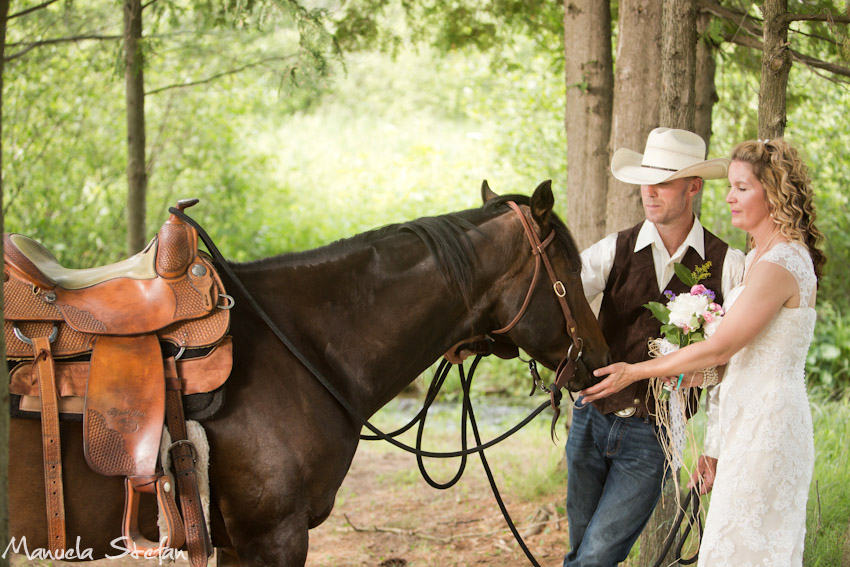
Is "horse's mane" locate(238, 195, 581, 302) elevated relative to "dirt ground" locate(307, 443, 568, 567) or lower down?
elevated

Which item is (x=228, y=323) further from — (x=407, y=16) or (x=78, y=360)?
(x=407, y=16)

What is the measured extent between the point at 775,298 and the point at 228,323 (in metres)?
1.72

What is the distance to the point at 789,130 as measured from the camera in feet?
26.5

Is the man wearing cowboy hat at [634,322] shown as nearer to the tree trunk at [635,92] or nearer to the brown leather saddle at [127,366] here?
the tree trunk at [635,92]

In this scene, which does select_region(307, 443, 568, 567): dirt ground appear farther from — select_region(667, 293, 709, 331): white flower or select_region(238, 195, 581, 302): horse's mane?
select_region(238, 195, 581, 302): horse's mane

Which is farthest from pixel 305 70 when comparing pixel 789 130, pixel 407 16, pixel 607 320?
pixel 789 130

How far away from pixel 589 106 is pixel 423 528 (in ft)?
9.61

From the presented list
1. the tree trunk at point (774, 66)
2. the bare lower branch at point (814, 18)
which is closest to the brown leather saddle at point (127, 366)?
the tree trunk at point (774, 66)

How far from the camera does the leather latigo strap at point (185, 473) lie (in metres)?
2.10

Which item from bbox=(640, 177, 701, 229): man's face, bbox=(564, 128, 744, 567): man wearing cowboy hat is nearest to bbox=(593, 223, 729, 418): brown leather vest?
bbox=(564, 128, 744, 567): man wearing cowboy hat

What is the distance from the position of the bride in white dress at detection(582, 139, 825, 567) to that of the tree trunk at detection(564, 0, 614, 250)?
6.73ft

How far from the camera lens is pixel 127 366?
6.87 feet

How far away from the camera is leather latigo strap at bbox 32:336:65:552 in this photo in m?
2.02

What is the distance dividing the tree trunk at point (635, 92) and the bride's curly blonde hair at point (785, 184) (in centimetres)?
128
